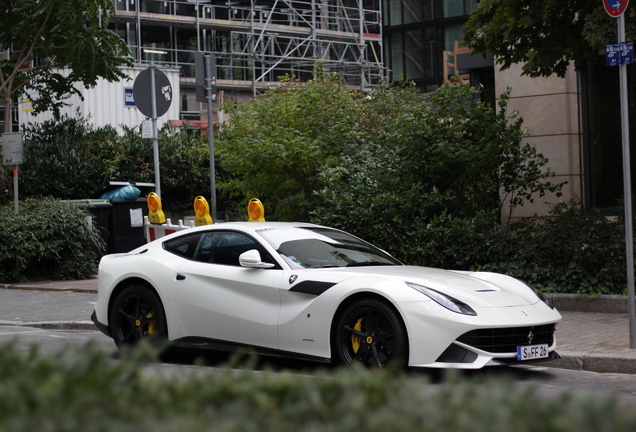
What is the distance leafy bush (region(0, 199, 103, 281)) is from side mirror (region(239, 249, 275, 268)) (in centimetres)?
990

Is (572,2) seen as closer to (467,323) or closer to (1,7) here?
(467,323)

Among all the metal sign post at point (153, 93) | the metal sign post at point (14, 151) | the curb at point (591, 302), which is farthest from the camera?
the metal sign post at point (14, 151)

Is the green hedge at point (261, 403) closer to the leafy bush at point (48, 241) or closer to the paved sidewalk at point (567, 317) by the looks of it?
the paved sidewalk at point (567, 317)

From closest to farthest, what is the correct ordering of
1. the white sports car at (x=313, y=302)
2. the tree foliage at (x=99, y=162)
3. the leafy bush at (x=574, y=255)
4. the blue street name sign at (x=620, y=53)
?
the white sports car at (x=313, y=302) < the blue street name sign at (x=620, y=53) < the leafy bush at (x=574, y=255) < the tree foliage at (x=99, y=162)

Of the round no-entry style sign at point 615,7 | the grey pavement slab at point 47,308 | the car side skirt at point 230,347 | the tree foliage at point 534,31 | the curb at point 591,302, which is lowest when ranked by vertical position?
the grey pavement slab at point 47,308

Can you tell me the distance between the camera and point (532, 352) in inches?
279

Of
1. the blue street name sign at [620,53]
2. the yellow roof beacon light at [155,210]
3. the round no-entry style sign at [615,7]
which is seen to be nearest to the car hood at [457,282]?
the blue street name sign at [620,53]

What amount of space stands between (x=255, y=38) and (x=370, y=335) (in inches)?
1599

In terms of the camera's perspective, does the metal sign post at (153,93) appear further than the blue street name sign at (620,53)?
Yes

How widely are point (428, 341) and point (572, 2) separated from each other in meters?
6.63

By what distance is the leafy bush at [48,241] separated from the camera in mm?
16547

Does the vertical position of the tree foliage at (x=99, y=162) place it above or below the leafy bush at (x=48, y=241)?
above

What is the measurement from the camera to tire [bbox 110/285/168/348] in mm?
8242

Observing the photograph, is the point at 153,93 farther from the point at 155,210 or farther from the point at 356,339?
the point at 356,339
